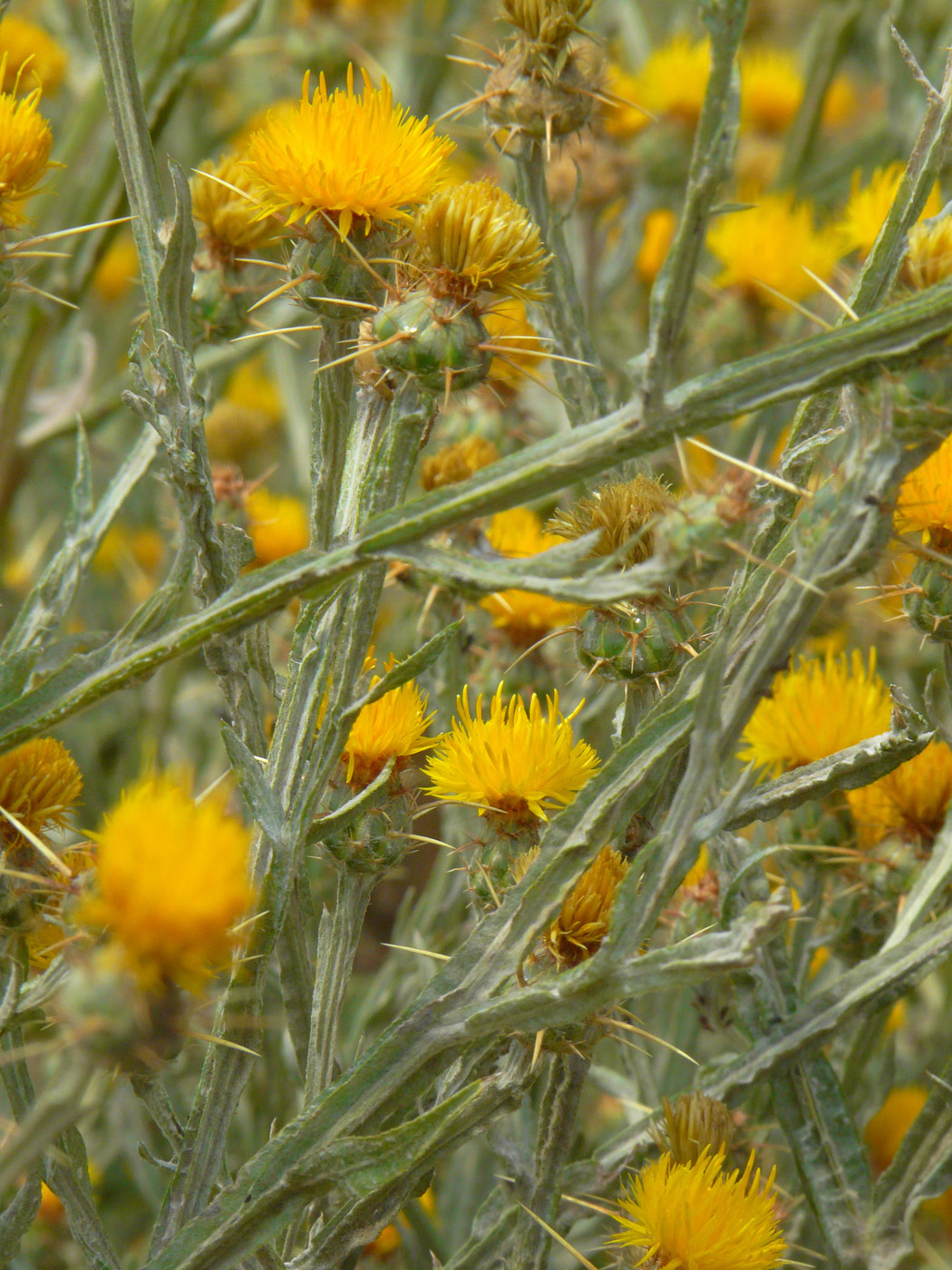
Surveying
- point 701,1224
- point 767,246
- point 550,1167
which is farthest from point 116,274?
point 701,1224

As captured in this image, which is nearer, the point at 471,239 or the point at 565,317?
A: the point at 471,239

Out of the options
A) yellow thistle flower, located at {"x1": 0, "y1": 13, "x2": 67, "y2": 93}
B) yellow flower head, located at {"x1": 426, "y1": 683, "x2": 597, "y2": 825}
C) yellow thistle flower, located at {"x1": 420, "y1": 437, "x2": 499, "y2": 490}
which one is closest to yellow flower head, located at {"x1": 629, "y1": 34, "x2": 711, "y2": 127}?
yellow thistle flower, located at {"x1": 0, "y1": 13, "x2": 67, "y2": 93}

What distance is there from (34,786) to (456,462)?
25.9 inches

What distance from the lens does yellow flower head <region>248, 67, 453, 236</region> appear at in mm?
958

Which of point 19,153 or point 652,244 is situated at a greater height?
point 19,153

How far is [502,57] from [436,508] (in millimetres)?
730

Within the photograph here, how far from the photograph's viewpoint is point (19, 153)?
101 cm

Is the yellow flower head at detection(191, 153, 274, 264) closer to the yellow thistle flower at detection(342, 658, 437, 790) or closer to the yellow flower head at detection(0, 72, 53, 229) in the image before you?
the yellow flower head at detection(0, 72, 53, 229)

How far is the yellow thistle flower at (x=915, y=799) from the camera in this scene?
1.30 meters

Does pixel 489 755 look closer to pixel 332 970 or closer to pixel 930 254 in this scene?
pixel 332 970

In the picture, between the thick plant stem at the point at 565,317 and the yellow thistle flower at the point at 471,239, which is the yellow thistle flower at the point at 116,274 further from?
the yellow thistle flower at the point at 471,239

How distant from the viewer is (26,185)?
1.05 metres

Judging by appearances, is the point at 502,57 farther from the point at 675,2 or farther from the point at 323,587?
the point at 675,2

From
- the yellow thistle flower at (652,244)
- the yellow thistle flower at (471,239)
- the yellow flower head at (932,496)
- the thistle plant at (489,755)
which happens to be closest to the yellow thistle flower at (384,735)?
the thistle plant at (489,755)
